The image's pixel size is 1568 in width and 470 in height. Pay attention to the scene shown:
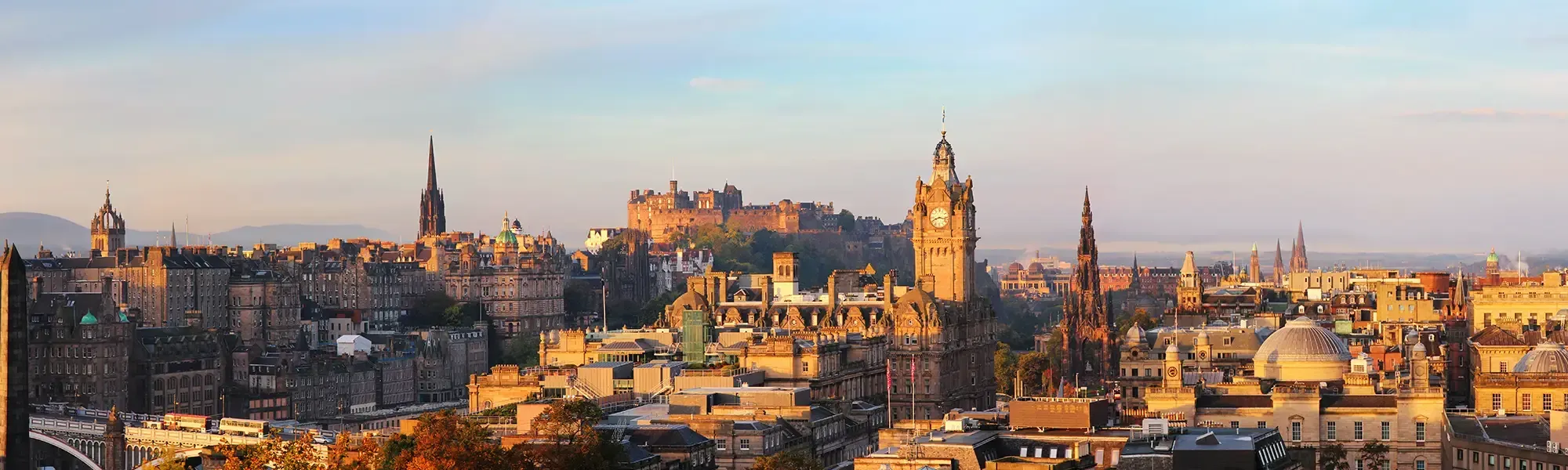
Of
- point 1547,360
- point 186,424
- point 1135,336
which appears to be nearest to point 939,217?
point 1135,336

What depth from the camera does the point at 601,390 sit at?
432ft

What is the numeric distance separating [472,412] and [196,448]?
967 inches

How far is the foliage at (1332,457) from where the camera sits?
330 feet

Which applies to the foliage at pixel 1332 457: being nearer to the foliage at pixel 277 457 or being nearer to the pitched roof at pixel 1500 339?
the pitched roof at pixel 1500 339

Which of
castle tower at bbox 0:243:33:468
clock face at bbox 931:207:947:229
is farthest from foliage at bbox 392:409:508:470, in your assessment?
clock face at bbox 931:207:947:229

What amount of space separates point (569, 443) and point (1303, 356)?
40.4 meters

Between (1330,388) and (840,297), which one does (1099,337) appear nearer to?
(840,297)

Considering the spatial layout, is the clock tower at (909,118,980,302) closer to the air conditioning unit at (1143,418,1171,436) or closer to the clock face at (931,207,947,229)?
the clock face at (931,207,947,229)

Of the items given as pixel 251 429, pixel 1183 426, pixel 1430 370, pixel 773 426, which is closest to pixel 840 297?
pixel 251 429

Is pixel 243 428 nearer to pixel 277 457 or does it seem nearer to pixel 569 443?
pixel 277 457

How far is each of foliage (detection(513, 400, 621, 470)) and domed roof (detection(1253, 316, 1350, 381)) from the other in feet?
104

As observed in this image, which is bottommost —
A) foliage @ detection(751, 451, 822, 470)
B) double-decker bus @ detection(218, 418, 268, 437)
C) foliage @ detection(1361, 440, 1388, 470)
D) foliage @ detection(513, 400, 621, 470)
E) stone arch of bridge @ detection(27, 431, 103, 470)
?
stone arch of bridge @ detection(27, 431, 103, 470)

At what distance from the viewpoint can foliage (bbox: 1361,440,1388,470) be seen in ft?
335

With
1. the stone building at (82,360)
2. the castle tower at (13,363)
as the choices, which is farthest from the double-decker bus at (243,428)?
the stone building at (82,360)
